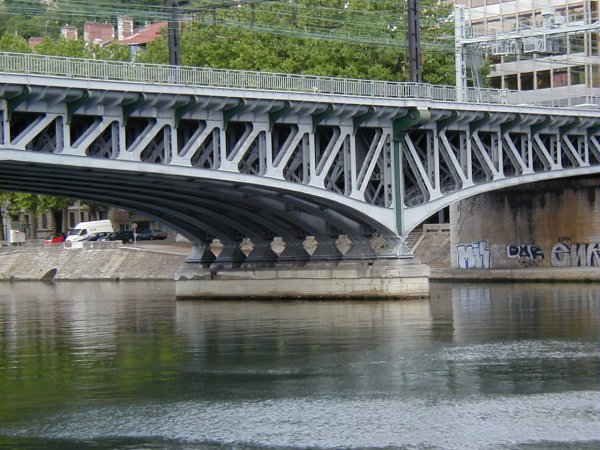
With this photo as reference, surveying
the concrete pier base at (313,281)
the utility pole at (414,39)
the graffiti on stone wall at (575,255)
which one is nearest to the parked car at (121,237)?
the concrete pier base at (313,281)

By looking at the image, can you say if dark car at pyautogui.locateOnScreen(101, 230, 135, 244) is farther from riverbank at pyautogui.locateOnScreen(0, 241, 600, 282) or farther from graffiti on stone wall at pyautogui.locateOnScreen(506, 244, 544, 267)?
graffiti on stone wall at pyautogui.locateOnScreen(506, 244, 544, 267)

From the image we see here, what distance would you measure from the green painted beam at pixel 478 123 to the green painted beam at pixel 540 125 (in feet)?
15.3

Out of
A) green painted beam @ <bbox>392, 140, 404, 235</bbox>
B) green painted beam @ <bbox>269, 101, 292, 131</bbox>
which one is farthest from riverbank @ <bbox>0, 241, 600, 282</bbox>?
green painted beam @ <bbox>269, 101, 292, 131</bbox>

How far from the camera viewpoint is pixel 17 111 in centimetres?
5291

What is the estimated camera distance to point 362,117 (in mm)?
65312

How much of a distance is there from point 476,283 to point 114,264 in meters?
38.2

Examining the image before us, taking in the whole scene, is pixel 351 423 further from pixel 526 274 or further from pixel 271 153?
pixel 526 274

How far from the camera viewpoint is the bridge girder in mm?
54375

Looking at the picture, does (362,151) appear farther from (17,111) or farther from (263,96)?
(17,111)

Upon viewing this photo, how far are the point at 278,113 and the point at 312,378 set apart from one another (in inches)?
976

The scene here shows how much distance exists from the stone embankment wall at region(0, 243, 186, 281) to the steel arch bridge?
31.4m

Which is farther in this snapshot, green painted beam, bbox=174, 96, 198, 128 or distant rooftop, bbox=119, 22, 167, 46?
distant rooftop, bbox=119, 22, 167, 46

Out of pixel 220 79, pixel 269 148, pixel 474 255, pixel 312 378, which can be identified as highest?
pixel 220 79

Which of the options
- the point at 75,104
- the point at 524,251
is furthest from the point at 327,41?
the point at 75,104
